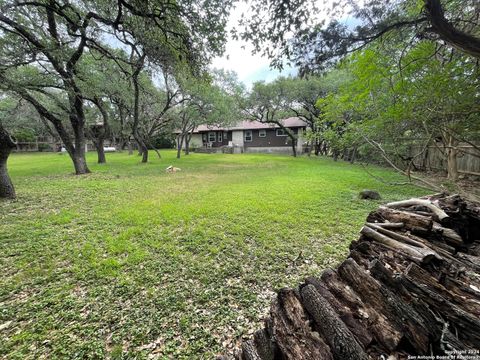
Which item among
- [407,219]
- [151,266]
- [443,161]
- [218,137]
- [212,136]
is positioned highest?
[212,136]

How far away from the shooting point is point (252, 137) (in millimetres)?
27672

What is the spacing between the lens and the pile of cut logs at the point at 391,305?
111 centimetres

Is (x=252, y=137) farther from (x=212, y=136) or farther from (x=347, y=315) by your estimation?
(x=347, y=315)

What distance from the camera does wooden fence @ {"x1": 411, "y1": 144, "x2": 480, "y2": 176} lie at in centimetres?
797

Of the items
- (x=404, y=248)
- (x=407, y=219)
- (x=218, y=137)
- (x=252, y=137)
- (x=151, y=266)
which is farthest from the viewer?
(x=218, y=137)

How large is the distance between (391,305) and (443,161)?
12885 mm

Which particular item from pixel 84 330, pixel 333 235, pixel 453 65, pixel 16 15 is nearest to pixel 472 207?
pixel 333 235

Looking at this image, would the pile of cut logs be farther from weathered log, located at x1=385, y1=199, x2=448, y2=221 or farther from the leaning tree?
the leaning tree

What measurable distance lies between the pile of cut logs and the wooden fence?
6842 millimetres

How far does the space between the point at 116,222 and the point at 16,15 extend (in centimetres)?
703

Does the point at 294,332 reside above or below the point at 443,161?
below

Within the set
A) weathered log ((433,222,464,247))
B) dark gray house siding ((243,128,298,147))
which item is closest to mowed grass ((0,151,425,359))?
weathered log ((433,222,464,247))

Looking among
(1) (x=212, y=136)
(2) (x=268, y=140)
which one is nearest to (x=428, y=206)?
(2) (x=268, y=140)

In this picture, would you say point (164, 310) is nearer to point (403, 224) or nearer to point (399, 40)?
point (403, 224)
